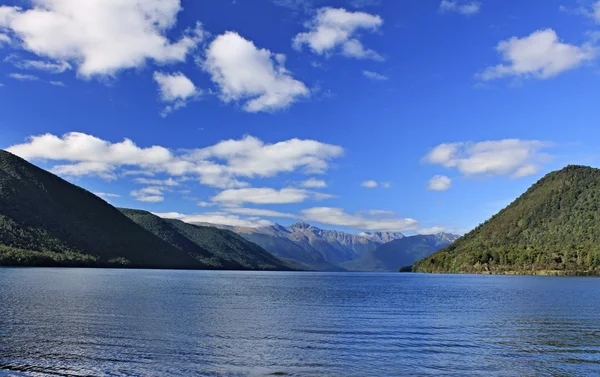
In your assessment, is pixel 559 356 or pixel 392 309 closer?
pixel 559 356

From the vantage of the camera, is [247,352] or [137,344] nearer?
[247,352]

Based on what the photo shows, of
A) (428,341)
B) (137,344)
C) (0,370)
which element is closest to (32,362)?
(0,370)

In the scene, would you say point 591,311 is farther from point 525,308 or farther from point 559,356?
point 559,356

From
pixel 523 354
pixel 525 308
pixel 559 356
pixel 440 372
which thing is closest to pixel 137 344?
pixel 440 372

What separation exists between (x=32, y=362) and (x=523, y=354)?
42.6m

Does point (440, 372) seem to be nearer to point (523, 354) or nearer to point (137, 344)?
point (523, 354)

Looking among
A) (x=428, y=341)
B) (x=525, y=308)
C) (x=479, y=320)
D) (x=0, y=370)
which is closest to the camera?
(x=0, y=370)

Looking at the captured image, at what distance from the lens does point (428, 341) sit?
5169 centimetres

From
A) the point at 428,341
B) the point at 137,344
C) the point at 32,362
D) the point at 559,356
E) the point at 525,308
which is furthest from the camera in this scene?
the point at 525,308

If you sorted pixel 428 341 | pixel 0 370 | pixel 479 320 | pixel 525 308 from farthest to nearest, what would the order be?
pixel 525 308 < pixel 479 320 < pixel 428 341 < pixel 0 370

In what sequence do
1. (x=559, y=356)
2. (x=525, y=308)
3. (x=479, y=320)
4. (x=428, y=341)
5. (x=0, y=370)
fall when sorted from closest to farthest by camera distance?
(x=0, y=370) → (x=559, y=356) → (x=428, y=341) → (x=479, y=320) → (x=525, y=308)

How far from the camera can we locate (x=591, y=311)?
85.4m

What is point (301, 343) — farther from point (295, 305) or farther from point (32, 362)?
point (295, 305)

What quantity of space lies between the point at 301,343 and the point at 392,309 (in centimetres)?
3953
